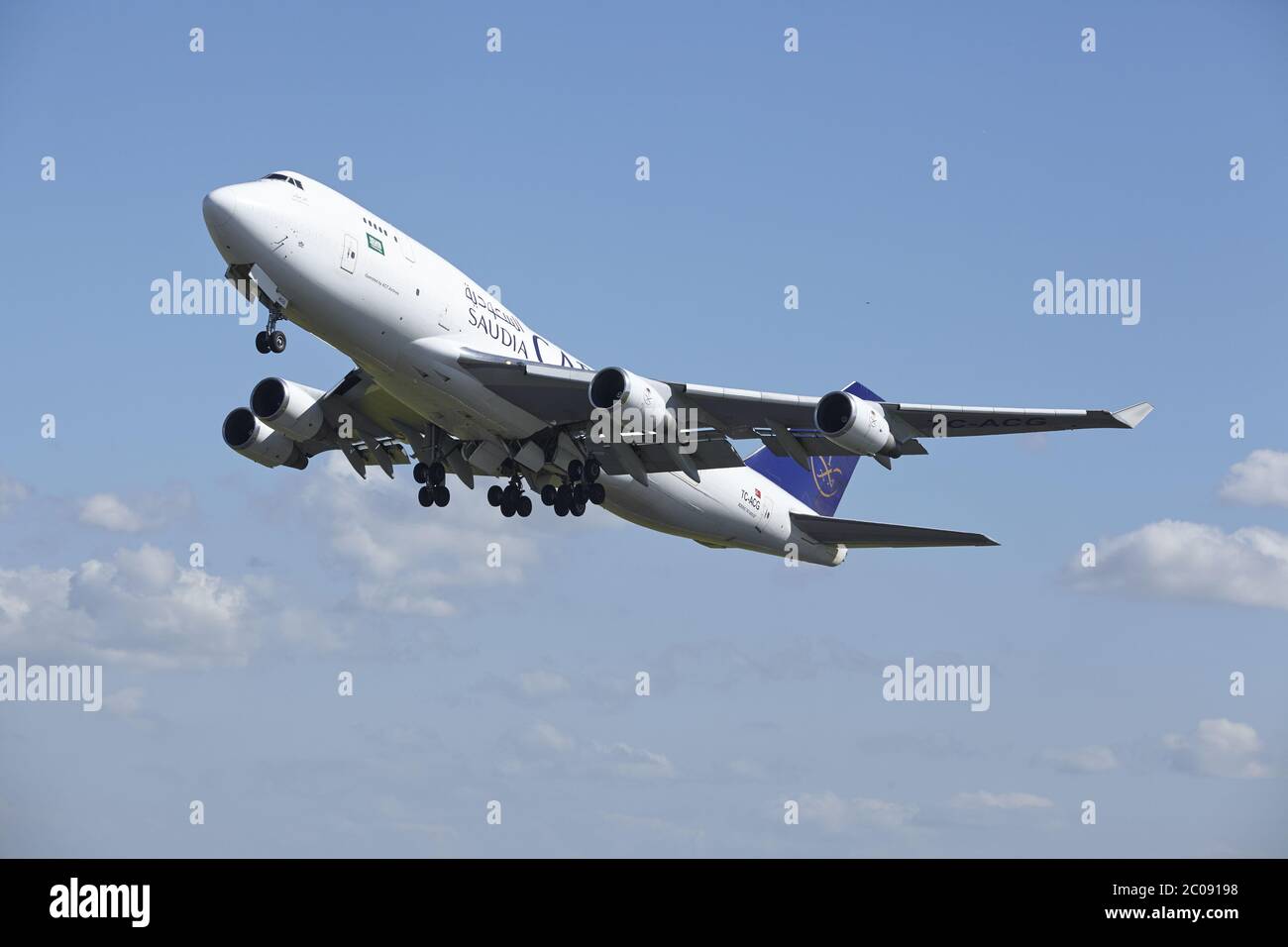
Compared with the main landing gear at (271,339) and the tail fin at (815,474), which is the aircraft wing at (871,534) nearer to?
the tail fin at (815,474)

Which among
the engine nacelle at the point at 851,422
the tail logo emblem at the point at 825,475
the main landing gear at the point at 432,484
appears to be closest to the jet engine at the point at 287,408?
the main landing gear at the point at 432,484

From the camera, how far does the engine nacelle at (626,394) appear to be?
3459 cm

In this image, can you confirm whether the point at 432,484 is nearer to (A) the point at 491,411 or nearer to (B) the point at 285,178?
(A) the point at 491,411

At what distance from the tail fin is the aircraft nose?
20333 mm

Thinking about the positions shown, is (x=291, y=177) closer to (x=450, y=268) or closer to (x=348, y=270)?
(x=348, y=270)

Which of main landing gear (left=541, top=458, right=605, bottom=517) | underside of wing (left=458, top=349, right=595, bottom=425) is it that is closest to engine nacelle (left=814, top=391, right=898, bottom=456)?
underside of wing (left=458, top=349, right=595, bottom=425)

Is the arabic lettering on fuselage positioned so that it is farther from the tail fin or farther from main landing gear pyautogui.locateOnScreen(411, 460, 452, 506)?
the tail fin

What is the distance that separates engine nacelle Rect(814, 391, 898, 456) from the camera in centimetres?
3406

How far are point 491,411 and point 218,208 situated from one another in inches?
330

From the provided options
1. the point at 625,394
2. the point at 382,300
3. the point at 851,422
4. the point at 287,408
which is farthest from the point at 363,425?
the point at 851,422

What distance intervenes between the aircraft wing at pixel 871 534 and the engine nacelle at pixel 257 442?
1502 cm

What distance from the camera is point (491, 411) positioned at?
35875 millimetres
